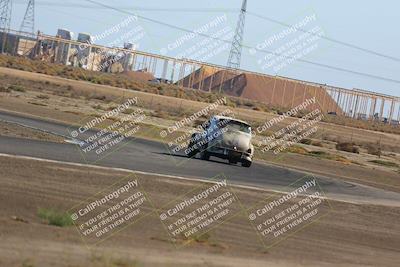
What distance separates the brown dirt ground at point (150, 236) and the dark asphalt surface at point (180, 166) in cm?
247

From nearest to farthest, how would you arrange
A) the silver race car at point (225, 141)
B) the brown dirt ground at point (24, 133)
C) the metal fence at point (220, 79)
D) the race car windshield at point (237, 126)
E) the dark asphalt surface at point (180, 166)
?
1. the dark asphalt surface at point (180, 166)
2. the brown dirt ground at point (24, 133)
3. the silver race car at point (225, 141)
4. the race car windshield at point (237, 126)
5. the metal fence at point (220, 79)

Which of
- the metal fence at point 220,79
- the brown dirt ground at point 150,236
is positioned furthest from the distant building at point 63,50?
the brown dirt ground at point 150,236

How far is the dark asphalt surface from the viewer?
81.5 ft

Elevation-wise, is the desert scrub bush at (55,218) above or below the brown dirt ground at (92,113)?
above

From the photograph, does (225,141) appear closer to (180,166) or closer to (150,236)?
(180,166)

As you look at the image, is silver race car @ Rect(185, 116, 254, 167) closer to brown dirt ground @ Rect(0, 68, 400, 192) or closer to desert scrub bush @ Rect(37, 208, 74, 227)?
brown dirt ground @ Rect(0, 68, 400, 192)

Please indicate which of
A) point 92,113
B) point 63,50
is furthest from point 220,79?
point 92,113

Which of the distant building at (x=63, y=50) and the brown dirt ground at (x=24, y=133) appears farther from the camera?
the distant building at (x=63, y=50)

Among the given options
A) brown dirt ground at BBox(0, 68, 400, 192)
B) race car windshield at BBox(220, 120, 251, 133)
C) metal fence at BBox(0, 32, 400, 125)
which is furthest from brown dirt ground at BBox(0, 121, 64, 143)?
metal fence at BBox(0, 32, 400, 125)

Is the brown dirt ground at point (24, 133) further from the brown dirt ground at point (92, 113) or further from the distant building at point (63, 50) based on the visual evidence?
the distant building at point (63, 50)

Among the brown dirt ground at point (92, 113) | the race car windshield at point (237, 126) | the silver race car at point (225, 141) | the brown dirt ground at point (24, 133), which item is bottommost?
the brown dirt ground at point (92, 113)

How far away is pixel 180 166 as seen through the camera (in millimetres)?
27969

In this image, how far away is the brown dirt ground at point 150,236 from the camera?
11.3 metres

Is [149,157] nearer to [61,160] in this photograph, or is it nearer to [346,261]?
[61,160]
